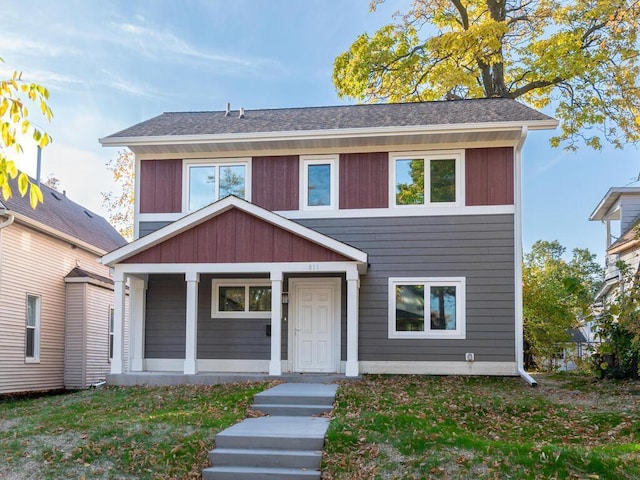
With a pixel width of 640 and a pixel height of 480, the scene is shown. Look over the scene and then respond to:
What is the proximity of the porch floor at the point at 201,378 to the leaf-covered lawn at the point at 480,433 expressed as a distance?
2.68 feet

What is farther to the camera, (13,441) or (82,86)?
(82,86)

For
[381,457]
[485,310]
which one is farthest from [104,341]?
[381,457]

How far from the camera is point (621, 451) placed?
20.2ft

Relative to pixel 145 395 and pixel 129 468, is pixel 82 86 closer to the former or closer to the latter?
pixel 145 395

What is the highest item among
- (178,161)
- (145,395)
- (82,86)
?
(82,86)

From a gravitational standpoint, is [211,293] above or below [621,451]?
above

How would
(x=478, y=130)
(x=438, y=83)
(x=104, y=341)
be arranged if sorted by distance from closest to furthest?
1. (x=478, y=130)
2. (x=104, y=341)
3. (x=438, y=83)

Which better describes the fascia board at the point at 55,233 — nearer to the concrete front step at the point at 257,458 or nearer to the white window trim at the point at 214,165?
the white window trim at the point at 214,165

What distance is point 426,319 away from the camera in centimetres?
1206

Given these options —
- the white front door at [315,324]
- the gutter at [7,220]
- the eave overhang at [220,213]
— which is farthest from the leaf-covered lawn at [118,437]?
the gutter at [7,220]

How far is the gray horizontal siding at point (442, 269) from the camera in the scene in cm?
1191

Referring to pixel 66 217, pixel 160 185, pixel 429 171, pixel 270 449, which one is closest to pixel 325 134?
pixel 429 171

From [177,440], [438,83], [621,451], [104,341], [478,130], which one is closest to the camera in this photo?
[621,451]

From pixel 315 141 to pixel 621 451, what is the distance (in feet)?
26.9
